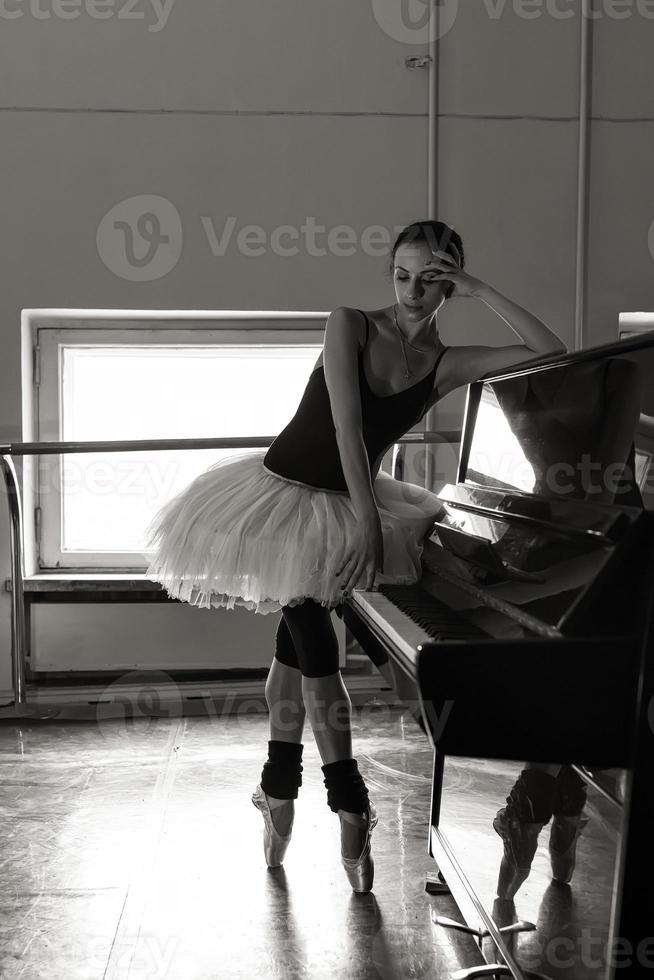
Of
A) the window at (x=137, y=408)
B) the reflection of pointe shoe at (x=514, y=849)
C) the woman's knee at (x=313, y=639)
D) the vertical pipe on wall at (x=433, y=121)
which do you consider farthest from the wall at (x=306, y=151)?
the reflection of pointe shoe at (x=514, y=849)

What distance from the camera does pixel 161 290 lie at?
3.67m

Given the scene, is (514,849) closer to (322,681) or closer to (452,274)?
(322,681)

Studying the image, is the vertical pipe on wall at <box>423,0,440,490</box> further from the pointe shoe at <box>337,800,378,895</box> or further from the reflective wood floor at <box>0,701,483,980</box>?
the pointe shoe at <box>337,800,378,895</box>

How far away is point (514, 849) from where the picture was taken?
1.65 metres

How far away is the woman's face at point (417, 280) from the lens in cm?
207

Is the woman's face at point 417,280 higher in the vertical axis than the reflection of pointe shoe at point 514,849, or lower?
higher

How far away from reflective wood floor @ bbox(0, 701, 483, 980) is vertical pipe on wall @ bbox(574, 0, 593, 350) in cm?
188

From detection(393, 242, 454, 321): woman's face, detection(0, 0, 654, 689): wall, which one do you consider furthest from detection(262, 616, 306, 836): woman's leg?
detection(0, 0, 654, 689): wall

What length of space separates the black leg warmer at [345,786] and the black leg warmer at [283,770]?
0.12 metres

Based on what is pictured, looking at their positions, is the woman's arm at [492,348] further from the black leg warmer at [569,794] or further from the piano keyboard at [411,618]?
the black leg warmer at [569,794]

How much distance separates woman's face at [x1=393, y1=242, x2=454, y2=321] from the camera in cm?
207

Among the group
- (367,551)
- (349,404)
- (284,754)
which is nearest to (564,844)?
(367,551)

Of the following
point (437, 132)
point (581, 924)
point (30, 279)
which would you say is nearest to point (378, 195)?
point (437, 132)

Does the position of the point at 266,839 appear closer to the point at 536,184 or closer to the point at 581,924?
the point at 581,924
